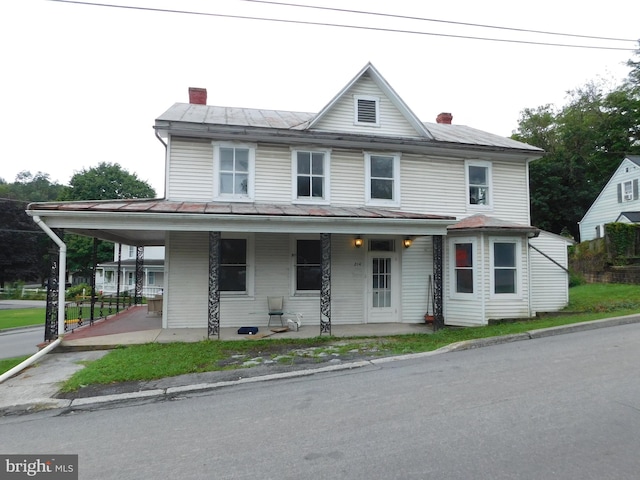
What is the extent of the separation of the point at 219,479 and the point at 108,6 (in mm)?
9134

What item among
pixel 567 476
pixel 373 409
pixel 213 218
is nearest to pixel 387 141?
pixel 213 218

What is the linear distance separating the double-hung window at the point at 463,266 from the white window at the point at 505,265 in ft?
1.93

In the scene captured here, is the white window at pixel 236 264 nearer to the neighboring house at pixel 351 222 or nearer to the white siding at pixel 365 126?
the neighboring house at pixel 351 222

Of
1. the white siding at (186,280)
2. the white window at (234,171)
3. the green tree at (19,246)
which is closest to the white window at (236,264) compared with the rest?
the white siding at (186,280)

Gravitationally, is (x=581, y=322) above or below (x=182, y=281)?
below

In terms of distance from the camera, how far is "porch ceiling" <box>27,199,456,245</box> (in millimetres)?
8664

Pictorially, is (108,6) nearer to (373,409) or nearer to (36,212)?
(36,212)

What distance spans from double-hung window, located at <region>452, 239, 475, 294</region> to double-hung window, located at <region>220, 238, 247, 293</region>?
6.41 metres

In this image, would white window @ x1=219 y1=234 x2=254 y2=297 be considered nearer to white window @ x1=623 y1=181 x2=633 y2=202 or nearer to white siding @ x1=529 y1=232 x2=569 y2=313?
white siding @ x1=529 y1=232 x2=569 y2=313

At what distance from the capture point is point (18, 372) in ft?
23.2

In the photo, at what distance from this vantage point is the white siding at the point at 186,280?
1086cm

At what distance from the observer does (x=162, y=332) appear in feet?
34.0

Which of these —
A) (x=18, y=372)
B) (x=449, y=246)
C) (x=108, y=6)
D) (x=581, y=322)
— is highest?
(x=108, y=6)

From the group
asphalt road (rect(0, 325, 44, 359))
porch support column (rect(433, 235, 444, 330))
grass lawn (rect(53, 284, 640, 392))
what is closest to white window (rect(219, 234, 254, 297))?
grass lawn (rect(53, 284, 640, 392))
